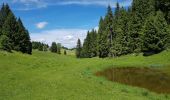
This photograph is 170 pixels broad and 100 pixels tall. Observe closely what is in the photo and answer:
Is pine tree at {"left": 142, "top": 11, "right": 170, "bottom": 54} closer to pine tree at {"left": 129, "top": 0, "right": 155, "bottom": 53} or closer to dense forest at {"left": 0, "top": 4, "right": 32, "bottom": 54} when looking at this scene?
pine tree at {"left": 129, "top": 0, "right": 155, "bottom": 53}

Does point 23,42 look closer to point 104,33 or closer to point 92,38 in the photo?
point 104,33

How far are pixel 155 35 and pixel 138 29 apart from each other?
1912cm

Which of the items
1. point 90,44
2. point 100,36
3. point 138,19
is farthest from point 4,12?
point 138,19

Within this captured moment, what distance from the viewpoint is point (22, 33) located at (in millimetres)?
132625

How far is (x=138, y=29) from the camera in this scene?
10406cm

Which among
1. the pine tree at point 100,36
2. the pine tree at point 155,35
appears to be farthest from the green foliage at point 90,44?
the pine tree at point 155,35

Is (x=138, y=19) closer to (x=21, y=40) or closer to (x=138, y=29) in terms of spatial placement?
(x=138, y=29)

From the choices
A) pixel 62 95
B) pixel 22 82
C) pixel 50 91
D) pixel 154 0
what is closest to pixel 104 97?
pixel 62 95

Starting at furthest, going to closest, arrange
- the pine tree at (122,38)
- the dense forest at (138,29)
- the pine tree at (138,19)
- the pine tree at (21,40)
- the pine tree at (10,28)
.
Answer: the pine tree at (21,40)
the pine tree at (10,28)
the pine tree at (122,38)
the pine tree at (138,19)
the dense forest at (138,29)

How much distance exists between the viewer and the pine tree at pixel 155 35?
84.9 meters

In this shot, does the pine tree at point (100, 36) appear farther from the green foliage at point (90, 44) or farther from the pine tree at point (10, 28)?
the pine tree at point (10, 28)

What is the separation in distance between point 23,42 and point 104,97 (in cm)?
10928

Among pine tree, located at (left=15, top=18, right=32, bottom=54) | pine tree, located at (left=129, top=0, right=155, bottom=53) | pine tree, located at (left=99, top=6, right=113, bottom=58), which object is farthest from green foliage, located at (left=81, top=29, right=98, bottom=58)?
pine tree, located at (left=129, top=0, right=155, bottom=53)

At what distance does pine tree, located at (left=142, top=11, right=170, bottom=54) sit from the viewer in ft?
278
